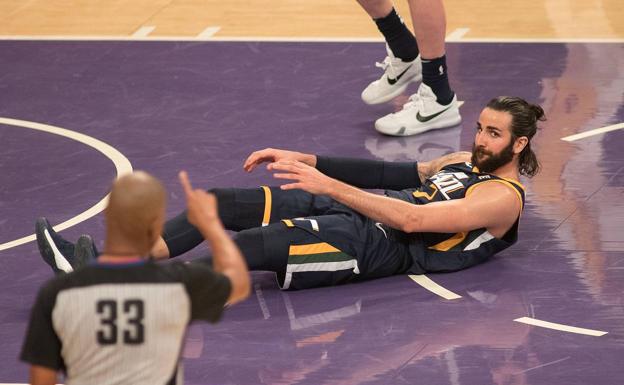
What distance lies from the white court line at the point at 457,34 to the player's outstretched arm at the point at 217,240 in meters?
6.41

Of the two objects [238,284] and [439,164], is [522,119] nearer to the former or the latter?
[439,164]

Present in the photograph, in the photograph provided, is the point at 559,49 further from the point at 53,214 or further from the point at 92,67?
the point at 53,214

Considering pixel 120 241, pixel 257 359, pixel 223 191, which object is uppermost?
pixel 120 241

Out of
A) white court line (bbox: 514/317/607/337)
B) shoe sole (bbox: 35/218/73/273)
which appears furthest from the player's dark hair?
shoe sole (bbox: 35/218/73/273)

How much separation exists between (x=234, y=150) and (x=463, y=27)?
3170 mm

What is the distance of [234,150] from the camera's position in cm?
723

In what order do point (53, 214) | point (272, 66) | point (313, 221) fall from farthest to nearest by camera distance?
point (272, 66)
point (53, 214)
point (313, 221)

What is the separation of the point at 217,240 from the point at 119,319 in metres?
0.33

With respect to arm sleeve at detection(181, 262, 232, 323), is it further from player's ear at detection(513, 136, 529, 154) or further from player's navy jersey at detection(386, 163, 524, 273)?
player's ear at detection(513, 136, 529, 154)

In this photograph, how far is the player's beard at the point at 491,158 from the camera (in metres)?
5.59

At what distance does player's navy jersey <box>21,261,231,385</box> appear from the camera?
3.03 m

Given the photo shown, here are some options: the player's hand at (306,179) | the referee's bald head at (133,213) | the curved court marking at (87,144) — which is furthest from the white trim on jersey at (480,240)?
the referee's bald head at (133,213)

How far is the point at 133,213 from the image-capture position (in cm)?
296

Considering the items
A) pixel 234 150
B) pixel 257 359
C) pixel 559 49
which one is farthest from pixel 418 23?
pixel 257 359
